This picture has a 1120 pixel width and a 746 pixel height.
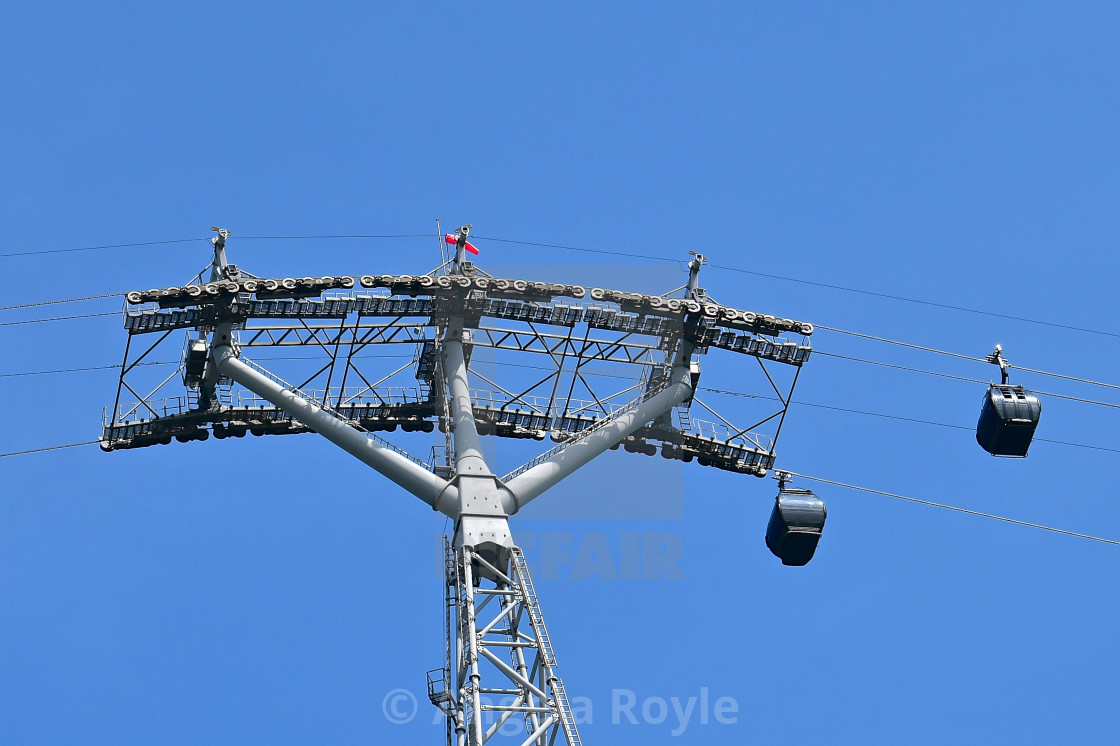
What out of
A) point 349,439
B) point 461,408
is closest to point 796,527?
point 461,408

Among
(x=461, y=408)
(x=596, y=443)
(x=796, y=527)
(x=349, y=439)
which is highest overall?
(x=461, y=408)

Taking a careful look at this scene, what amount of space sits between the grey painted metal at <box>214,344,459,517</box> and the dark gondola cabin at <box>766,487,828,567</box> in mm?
10188

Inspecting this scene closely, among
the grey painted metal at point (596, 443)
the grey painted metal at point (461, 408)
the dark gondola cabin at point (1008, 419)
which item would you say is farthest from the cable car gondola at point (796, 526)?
the grey painted metal at point (461, 408)

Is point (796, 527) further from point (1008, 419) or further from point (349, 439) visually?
point (349, 439)

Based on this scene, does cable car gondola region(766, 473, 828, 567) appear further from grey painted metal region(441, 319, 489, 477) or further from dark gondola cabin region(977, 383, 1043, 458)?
grey painted metal region(441, 319, 489, 477)

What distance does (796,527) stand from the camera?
2131 inches

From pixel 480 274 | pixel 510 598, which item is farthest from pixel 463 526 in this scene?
pixel 480 274

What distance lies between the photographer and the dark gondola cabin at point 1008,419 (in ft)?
180

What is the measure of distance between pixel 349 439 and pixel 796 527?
13271 mm

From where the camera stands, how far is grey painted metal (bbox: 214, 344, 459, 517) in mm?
50688

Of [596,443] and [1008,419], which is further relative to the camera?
[1008,419]

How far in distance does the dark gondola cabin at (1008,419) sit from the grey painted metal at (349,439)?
16493 mm

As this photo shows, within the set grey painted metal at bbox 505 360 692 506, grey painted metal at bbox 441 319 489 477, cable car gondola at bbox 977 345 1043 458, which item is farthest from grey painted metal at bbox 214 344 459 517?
cable car gondola at bbox 977 345 1043 458

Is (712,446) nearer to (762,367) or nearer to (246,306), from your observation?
(762,367)
